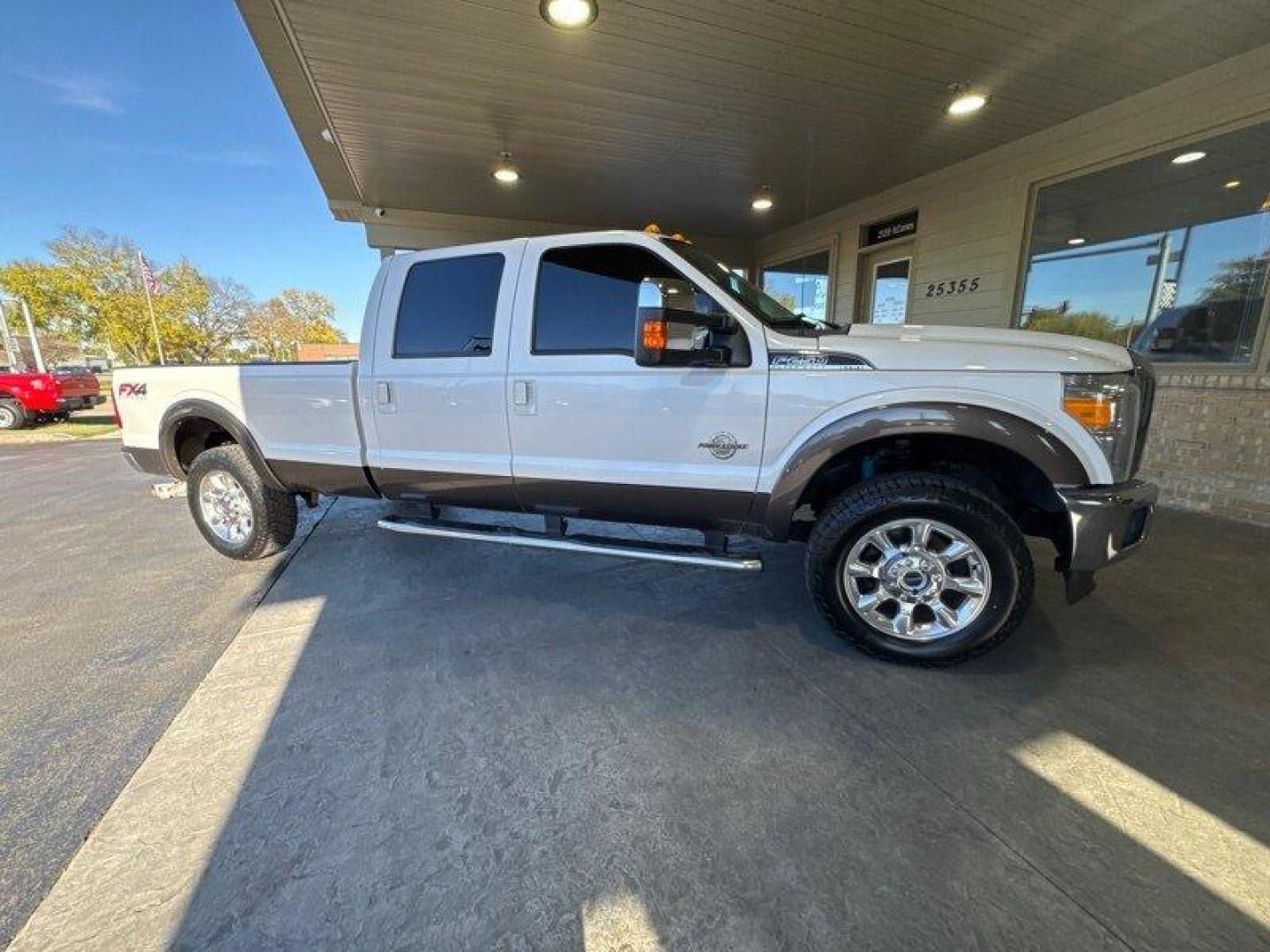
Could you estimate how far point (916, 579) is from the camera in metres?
2.42

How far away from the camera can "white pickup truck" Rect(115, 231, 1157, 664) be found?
7.33 feet

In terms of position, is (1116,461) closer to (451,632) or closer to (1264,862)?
(1264,862)

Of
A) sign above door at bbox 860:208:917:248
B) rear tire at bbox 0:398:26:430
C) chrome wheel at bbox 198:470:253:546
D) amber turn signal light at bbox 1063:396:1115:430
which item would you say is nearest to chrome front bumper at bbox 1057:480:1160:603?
amber turn signal light at bbox 1063:396:1115:430

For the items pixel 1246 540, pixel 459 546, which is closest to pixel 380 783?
pixel 459 546

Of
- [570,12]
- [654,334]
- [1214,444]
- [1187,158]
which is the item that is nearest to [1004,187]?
[1187,158]

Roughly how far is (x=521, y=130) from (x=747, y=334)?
4.72 metres

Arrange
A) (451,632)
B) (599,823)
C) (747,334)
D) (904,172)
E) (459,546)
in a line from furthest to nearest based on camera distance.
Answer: (904,172) < (459,546) < (451,632) < (747,334) < (599,823)

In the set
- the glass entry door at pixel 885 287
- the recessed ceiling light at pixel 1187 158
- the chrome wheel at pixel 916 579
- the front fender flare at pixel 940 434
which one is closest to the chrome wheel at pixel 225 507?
the front fender flare at pixel 940 434

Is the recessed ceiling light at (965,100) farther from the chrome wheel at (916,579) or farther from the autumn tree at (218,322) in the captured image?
the autumn tree at (218,322)

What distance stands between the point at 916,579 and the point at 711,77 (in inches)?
177

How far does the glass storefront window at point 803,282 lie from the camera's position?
870cm

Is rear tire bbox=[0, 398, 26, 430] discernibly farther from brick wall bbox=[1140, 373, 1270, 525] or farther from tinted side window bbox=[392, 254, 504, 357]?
brick wall bbox=[1140, 373, 1270, 525]

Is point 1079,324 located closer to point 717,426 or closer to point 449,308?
point 717,426

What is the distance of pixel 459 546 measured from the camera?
157 inches
